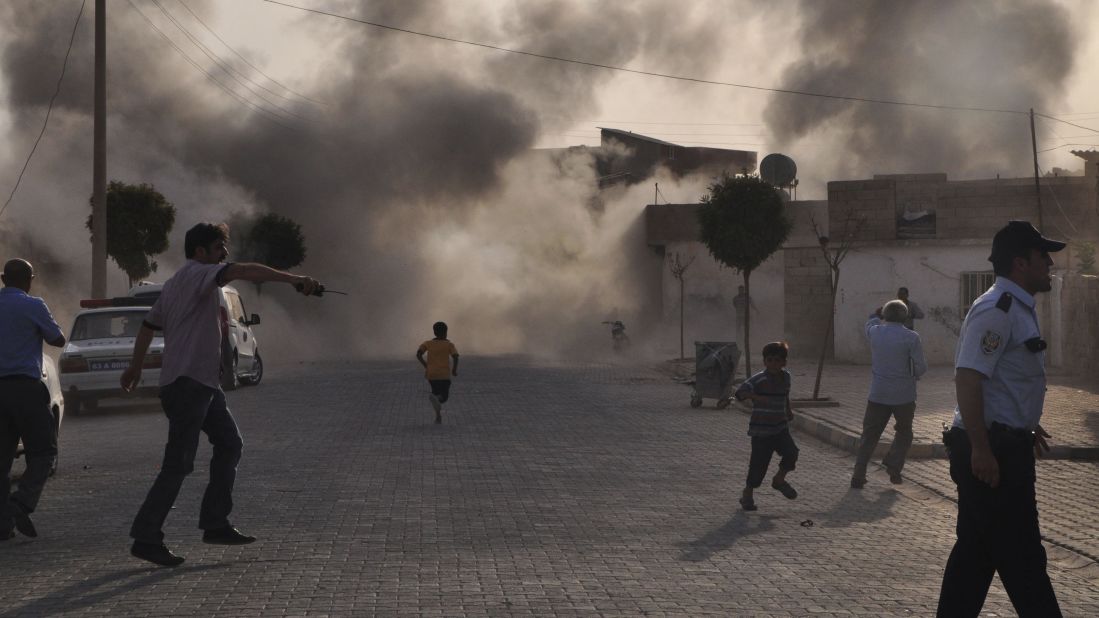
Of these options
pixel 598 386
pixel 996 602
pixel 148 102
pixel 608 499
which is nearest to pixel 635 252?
pixel 148 102

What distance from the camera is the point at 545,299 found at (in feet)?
155

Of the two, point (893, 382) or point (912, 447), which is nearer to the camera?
point (893, 382)

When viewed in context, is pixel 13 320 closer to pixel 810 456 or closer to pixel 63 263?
pixel 810 456

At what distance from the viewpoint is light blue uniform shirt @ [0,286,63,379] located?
7.63 meters

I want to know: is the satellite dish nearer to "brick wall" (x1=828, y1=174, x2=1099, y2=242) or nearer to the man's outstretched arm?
"brick wall" (x1=828, y1=174, x2=1099, y2=242)

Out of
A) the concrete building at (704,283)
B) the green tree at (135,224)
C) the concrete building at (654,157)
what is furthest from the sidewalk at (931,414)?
the concrete building at (654,157)

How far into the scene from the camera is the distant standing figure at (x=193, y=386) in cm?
645

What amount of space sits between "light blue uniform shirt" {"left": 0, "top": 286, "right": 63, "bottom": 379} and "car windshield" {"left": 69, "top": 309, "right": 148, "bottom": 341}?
34.2ft

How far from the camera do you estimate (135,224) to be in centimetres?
3456

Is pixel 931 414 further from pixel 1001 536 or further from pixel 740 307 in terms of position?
pixel 740 307

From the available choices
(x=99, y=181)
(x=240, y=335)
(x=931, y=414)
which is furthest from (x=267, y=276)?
(x=99, y=181)

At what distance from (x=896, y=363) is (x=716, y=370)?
23.9ft

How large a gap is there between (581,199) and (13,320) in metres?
42.3

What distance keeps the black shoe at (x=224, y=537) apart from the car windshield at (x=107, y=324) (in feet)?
38.8
